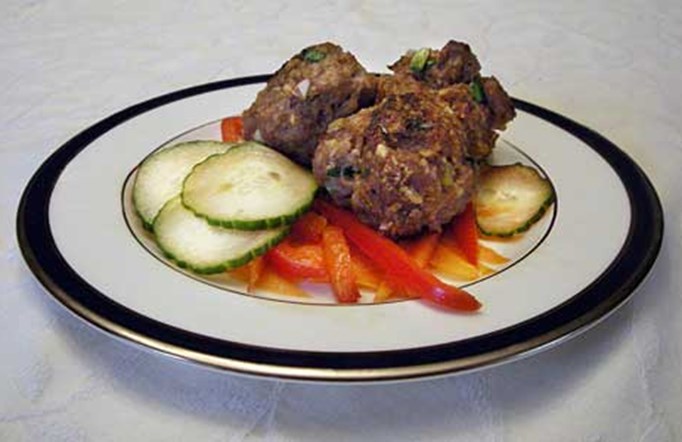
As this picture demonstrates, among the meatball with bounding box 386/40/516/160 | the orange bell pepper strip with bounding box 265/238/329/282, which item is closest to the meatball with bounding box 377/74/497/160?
the meatball with bounding box 386/40/516/160

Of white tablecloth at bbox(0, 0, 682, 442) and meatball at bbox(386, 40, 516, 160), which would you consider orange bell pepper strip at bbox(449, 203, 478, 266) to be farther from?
white tablecloth at bbox(0, 0, 682, 442)

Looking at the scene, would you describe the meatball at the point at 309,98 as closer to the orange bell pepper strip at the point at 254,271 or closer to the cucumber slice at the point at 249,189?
the cucumber slice at the point at 249,189

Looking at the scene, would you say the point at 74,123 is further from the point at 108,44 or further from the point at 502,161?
the point at 502,161

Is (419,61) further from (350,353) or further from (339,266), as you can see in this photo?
(350,353)

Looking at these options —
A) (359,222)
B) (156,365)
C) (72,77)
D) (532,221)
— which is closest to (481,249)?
(532,221)

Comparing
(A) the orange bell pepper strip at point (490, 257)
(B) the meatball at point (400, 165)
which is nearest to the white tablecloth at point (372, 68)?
(A) the orange bell pepper strip at point (490, 257)

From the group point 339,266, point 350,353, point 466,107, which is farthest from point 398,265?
point 466,107
